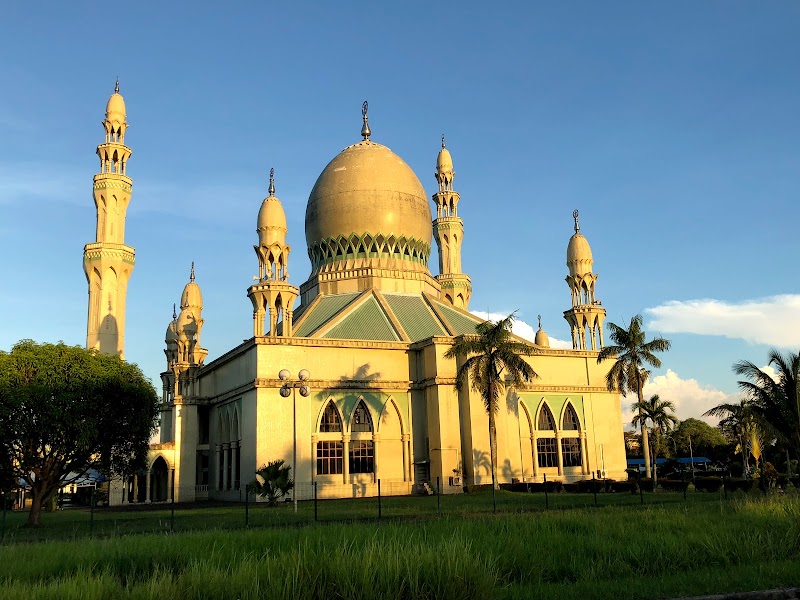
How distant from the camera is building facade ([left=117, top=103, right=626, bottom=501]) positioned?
41312 mm

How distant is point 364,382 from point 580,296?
17.1m

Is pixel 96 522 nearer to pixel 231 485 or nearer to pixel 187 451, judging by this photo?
pixel 231 485

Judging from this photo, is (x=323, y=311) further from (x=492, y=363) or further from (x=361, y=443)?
(x=492, y=363)

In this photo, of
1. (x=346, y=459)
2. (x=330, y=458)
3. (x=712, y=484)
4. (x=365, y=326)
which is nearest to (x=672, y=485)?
(x=712, y=484)

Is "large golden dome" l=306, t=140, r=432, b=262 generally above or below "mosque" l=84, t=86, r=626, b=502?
above

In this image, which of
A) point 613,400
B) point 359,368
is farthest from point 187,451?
point 613,400

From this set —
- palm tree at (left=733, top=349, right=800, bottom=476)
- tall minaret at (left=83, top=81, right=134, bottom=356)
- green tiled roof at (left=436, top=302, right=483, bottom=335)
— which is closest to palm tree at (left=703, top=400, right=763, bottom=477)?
palm tree at (left=733, top=349, right=800, bottom=476)

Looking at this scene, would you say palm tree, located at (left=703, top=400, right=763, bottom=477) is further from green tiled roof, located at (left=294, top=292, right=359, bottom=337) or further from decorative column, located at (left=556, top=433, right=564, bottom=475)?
green tiled roof, located at (left=294, top=292, right=359, bottom=337)

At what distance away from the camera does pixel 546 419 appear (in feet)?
151

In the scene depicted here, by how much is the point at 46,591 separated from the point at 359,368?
33.5m

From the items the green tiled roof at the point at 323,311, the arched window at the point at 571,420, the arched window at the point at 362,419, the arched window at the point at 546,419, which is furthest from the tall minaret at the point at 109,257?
the arched window at the point at 571,420

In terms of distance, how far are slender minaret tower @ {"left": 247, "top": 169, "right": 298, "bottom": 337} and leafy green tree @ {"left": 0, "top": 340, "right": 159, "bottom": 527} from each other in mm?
10956

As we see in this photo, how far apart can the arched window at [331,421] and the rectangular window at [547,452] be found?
11701mm

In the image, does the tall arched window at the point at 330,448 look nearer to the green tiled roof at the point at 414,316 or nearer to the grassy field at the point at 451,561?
the green tiled roof at the point at 414,316
